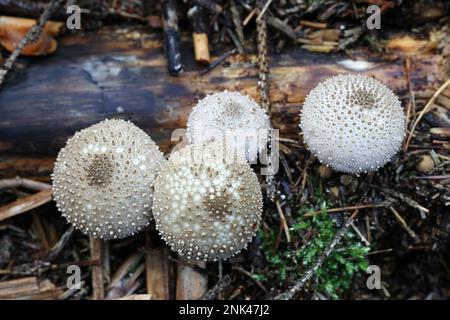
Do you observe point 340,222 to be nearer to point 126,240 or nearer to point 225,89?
point 225,89

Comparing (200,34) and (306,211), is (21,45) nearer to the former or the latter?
(200,34)

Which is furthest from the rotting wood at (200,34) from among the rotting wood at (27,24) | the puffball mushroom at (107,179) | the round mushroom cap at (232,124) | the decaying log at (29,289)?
the decaying log at (29,289)

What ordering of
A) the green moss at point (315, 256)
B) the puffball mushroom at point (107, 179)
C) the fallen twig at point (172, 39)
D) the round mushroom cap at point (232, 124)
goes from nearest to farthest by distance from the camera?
the puffball mushroom at point (107, 179), the round mushroom cap at point (232, 124), the green moss at point (315, 256), the fallen twig at point (172, 39)

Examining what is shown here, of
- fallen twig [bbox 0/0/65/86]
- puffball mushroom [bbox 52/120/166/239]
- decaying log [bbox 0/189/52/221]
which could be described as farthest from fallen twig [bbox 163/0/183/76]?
decaying log [bbox 0/189/52/221]

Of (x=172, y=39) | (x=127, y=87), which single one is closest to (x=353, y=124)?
(x=172, y=39)

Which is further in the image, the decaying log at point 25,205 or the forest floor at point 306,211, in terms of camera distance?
the decaying log at point 25,205

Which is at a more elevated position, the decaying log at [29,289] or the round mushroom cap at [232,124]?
the round mushroom cap at [232,124]

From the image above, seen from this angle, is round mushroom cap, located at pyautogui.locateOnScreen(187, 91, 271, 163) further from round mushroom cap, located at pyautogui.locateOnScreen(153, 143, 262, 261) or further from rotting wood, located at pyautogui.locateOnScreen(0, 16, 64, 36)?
rotting wood, located at pyautogui.locateOnScreen(0, 16, 64, 36)

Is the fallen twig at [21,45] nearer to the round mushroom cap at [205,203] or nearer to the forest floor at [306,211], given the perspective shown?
the forest floor at [306,211]
